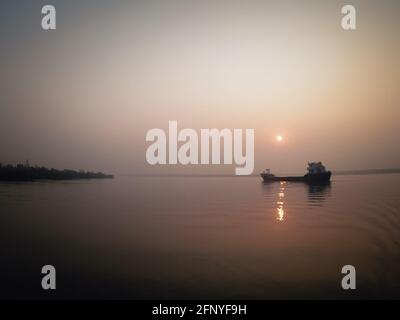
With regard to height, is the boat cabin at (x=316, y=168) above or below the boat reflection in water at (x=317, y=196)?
above

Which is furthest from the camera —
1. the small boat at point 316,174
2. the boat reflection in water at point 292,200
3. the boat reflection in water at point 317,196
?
the small boat at point 316,174

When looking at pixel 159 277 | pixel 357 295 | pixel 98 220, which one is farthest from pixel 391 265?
pixel 98 220

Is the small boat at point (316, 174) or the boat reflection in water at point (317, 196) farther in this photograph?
the small boat at point (316, 174)

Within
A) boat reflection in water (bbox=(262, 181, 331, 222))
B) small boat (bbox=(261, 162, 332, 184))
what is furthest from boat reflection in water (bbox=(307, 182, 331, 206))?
small boat (bbox=(261, 162, 332, 184))

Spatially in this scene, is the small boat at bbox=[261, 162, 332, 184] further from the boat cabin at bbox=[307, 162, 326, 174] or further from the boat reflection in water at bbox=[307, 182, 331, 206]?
the boat reflection in water at bbox=[307, 182, 331, 206]

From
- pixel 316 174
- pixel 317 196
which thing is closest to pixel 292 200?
pixel 317 196

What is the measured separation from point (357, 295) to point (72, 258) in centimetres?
884

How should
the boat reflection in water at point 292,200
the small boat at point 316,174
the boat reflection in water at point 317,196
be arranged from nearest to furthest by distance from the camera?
1. the boat reflection in water at point 292,200
2. the boat reflection in water at point 317,196
3. the small boat at point 316,174

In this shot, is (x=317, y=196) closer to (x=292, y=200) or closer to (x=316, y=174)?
(x=292, y=200)

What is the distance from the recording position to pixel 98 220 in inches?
805

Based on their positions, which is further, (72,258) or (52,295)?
(72,258)

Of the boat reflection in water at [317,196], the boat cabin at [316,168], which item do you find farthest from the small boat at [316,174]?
the boat reflection in water at [317,196]

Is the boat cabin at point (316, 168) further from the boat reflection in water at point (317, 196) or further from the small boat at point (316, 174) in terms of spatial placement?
the boat reflection in water at point (317, 196)

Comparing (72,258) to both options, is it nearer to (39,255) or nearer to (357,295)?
(39,255)
